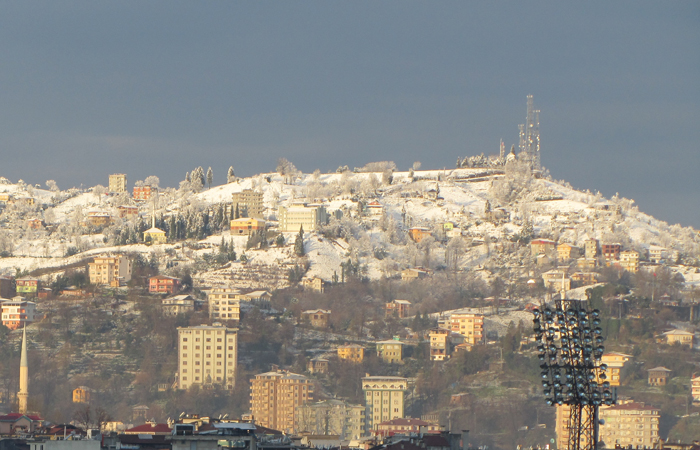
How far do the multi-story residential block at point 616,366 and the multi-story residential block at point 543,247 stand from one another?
3990cm

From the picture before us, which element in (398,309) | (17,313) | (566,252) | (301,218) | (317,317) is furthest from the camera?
(301,218)

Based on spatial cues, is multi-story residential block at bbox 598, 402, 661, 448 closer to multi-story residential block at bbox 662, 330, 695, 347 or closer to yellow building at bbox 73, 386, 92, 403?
multi-story residential block at bbox 662, 330, 695, 347

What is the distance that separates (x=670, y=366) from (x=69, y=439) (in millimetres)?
97568

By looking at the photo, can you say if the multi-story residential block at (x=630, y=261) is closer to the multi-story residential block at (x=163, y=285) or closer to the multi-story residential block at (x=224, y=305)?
the multi-story residential block at (x=224, y=305)

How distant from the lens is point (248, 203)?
636 feet

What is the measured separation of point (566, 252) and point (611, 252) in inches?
190

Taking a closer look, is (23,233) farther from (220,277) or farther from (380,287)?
(380,287)

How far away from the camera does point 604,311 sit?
159m

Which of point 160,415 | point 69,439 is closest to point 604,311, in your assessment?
point 160,415

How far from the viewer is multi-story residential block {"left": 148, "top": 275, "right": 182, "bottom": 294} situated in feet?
540

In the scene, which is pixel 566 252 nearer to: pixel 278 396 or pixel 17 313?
pixel 278 396

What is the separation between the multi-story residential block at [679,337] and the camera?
15450 cm

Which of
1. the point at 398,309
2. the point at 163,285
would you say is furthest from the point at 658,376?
the point at 163,285

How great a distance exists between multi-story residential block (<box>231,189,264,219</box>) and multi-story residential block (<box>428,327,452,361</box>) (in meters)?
42.3
